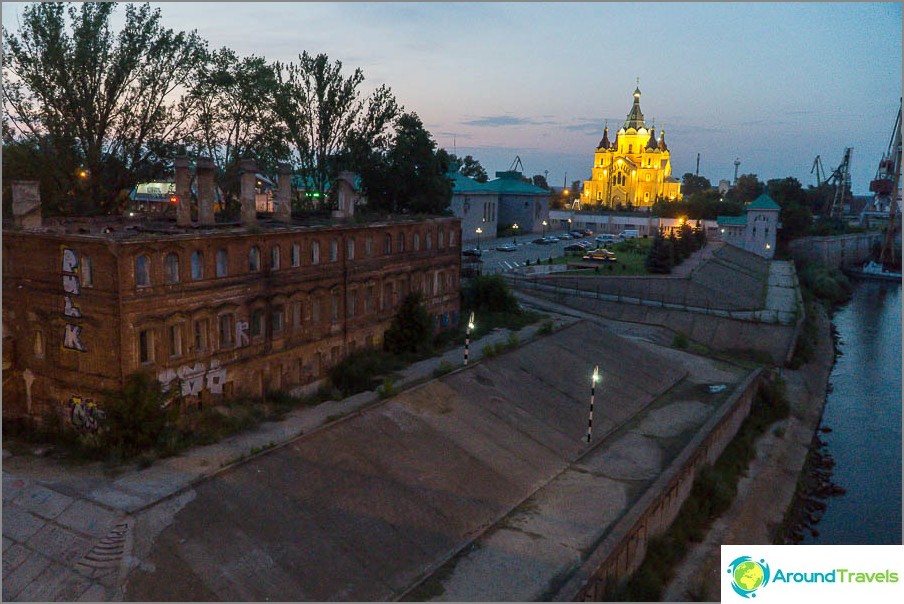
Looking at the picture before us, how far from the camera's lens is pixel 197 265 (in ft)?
80.2

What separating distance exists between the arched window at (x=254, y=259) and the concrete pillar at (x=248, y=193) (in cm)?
177

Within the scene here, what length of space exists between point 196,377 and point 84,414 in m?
3.61

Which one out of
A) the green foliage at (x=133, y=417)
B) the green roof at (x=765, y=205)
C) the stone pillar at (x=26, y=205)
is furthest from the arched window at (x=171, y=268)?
the green roof at (x=765, y=205)

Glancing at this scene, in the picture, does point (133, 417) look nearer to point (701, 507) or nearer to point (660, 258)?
point (701, 507)

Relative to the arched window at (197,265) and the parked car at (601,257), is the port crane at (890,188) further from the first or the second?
the arched window at (197,265)

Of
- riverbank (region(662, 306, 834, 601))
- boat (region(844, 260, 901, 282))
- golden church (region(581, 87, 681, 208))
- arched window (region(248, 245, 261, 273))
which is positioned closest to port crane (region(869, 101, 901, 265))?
boat (region(844, 260, 901, 282))

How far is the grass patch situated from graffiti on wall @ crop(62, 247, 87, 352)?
18.1 m


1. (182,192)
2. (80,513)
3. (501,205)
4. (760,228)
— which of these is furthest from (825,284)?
(80,513)

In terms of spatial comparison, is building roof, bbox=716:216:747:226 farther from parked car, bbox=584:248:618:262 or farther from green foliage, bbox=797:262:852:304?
parked car, bbox=584:248:618:262

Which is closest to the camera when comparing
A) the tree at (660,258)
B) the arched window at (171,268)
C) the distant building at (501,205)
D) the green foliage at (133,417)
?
the green foliage at (133,417)

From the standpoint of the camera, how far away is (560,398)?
A: 110 ft

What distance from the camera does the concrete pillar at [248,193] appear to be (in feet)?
93.7

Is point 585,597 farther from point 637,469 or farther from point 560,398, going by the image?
point 560,398

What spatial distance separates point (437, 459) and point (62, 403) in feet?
40.9
